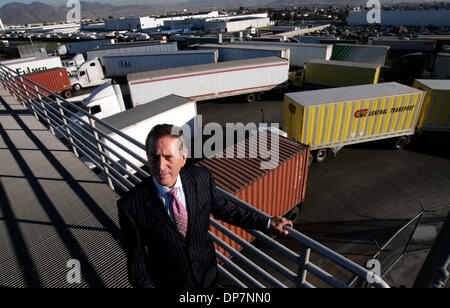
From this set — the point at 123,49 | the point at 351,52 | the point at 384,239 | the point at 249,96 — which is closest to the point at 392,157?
the point at 384,239

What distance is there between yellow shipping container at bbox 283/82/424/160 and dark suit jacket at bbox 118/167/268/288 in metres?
11.4

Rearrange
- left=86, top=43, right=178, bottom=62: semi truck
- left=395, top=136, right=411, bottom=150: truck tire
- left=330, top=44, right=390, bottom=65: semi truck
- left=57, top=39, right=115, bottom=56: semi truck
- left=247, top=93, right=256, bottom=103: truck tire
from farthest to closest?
left=57, top=39, right=115, bottom=56: semi truck < left=86, top=43, right=178, bottom=62: semi truck < left=330, top=44, right=390, bottom=65: semi truck < left=247, top=93, right=256, bottom=103: truck tire < left=395, top=136, right=411, bottom=150: truck tire

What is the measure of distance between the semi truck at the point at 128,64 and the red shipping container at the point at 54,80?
5.74 ft

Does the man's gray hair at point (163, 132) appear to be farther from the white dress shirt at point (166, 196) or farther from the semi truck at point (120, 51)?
the semi truck at point (120, 51)

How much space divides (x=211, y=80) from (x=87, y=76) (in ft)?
57.7

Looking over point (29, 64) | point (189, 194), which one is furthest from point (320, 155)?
point (29, 64)

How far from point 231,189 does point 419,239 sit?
6.45 meters

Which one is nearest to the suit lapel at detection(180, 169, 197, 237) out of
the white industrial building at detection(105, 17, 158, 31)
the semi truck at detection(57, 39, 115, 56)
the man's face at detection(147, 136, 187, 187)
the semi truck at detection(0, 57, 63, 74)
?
the man's face at detection(147, 136, 187, 187)

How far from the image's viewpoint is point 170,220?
84.9 inches

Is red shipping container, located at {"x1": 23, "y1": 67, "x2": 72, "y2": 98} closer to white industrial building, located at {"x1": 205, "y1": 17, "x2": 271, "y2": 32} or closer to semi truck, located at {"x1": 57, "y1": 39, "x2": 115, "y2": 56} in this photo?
semi truck, located at {"x1": 57, "y1": 39, "x2": 115, "y2": 56}

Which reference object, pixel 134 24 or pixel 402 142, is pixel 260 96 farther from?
pixel 134 24

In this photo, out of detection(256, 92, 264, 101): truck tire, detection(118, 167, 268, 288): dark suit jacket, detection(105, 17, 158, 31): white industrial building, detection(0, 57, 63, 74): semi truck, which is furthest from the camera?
detection(105, 17, 158, 31): white industrial building

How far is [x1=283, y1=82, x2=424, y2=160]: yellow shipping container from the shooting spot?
13.3 m
